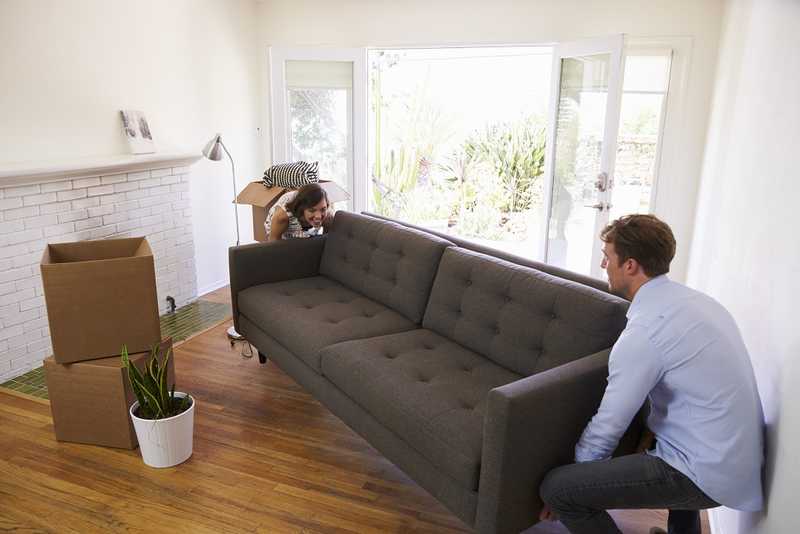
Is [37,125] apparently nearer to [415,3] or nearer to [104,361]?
[104,361]

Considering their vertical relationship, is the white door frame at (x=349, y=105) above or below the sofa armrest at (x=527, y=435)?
above

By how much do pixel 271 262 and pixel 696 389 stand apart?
2478 millimetres

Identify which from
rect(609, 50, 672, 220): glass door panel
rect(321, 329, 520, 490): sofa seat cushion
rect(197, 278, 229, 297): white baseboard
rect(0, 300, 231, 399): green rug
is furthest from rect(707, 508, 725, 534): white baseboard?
rect(197, 278, 229, 297): white baseboard

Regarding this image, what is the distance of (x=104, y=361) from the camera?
2.54 metres

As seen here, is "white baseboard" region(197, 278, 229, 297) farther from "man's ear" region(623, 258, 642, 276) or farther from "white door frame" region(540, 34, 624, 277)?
"man's ear" region(623, 258, 642, 276)

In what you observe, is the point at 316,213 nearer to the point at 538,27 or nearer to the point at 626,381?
the point at 626,381

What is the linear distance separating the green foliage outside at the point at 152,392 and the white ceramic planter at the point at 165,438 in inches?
1.7

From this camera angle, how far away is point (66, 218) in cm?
342

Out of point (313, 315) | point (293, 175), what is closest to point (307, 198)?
point (293, 175)

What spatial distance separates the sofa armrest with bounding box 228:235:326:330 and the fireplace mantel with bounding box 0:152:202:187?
0.98 m

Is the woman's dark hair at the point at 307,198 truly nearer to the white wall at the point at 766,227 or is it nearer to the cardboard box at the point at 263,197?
the cardboard box at the point at 263,197

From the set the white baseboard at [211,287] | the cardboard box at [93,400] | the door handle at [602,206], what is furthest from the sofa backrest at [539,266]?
the white baseboard at [211,287]

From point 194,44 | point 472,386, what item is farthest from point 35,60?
point 472,386

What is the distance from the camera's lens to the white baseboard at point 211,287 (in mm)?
4706
